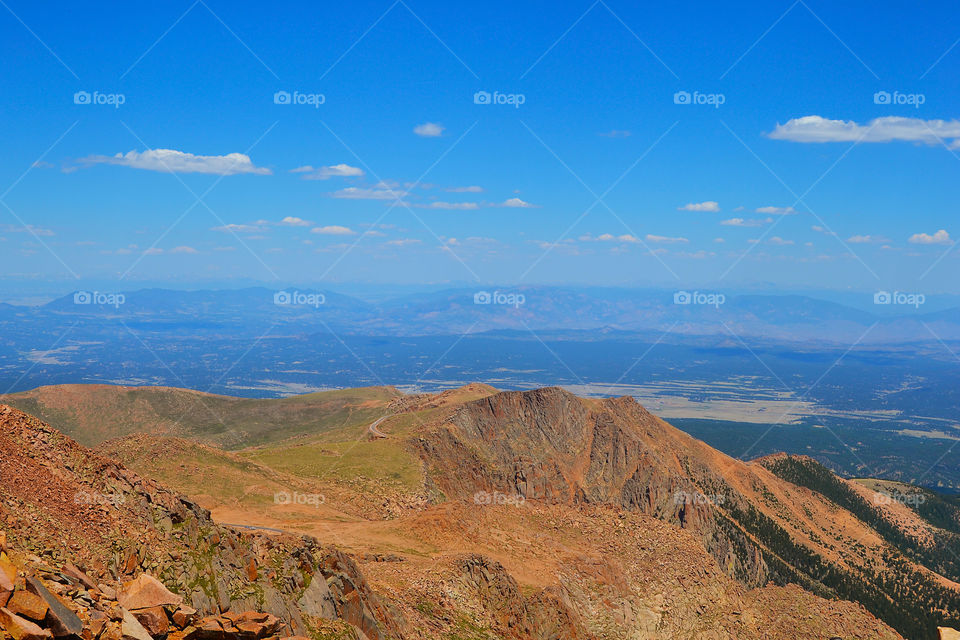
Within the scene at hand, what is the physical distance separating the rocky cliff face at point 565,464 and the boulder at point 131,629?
7013 cm

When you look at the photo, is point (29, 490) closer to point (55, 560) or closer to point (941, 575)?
point (55, 560)

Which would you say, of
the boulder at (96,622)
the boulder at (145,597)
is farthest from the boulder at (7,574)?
the boulder at (145,597)

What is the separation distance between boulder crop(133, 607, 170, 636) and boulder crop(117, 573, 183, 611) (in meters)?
0.34

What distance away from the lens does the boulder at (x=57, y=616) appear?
17656 mm

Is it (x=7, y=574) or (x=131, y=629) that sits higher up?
(x=7, y=574)

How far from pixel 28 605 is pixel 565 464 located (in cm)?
9527

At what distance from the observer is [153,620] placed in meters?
20.5

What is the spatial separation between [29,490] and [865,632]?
7344cm

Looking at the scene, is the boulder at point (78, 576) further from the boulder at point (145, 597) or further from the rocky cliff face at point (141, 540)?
the boulder at point (145, 597)

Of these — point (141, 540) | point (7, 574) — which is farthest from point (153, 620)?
point (141, 540)

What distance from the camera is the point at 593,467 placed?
10994 centimetres

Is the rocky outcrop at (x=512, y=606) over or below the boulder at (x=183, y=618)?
below

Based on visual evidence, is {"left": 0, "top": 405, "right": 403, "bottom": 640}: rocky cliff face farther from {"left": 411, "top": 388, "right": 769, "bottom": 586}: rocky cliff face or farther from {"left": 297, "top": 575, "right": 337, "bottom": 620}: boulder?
{"left": 411, "top": 388, "right": 769, "bottom": 586}: rocky cliff face

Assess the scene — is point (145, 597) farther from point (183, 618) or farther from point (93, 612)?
point (93, 612)
